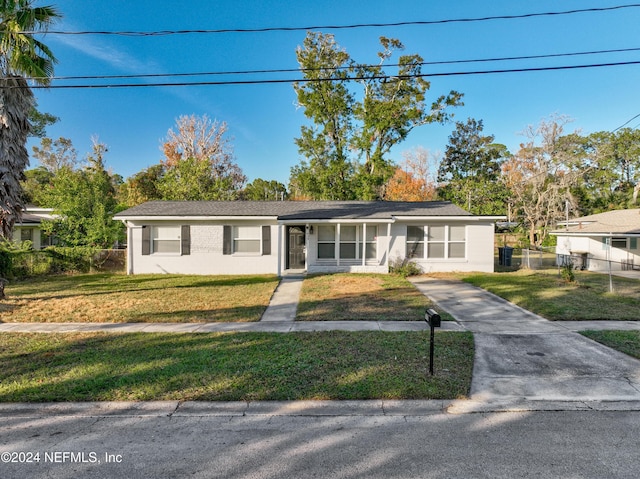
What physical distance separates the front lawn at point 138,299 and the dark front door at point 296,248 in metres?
2.13

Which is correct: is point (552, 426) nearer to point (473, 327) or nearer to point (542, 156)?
point (473, 327)

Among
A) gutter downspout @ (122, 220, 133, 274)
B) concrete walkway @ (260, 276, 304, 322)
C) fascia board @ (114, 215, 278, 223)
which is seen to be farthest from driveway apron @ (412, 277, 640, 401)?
gutter downspout @ (122, 220, 133, 274)

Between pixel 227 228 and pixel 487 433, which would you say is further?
pixel 227 228

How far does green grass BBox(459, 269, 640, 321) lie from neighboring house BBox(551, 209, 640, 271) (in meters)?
3.26

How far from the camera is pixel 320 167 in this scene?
26.9 meters

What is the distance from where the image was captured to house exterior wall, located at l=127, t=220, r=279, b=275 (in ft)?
49.2

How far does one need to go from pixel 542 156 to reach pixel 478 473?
37.8 metres

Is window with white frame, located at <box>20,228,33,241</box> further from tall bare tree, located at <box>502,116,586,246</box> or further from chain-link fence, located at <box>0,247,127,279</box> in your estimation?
tall bare tree, located at <box>502,116,586,246</box>

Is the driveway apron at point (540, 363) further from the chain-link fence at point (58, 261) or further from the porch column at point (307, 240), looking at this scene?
the chain-link fence at point (58, 261)

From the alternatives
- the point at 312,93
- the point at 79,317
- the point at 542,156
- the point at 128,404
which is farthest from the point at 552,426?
the point at 542,156

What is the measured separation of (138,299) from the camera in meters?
9.77

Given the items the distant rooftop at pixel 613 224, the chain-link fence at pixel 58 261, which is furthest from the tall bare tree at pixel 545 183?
the chain-link fence at pixel 58 261

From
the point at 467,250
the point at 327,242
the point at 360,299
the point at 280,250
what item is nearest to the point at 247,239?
the point at 280,250

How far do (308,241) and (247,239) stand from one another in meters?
2.69
